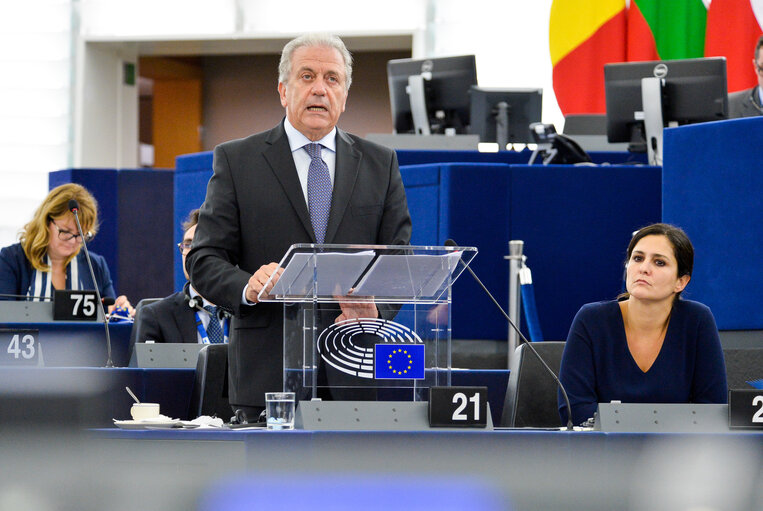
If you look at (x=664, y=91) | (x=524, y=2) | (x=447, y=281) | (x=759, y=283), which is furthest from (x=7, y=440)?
(x=524, y=2)

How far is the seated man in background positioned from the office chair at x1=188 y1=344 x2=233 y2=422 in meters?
0.93

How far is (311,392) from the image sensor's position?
6.61ft

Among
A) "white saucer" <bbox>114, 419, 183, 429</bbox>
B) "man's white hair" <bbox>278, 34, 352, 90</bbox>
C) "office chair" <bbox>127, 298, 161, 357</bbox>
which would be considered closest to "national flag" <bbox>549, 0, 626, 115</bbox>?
"office chair" <bbox>127, 298, 161, 357</bbox>

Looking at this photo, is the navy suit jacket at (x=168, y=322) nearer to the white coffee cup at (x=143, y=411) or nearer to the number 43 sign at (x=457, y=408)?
the white coffee cup at (x=143, y=411)

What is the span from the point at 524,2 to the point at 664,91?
3.30 metres

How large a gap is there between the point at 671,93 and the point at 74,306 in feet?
9.28

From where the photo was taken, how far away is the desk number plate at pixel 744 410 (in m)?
2.03

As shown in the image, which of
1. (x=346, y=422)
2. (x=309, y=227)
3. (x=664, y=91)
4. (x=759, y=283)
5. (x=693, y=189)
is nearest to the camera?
(x=346, y=422)

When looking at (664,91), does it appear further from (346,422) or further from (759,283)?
(346,422)

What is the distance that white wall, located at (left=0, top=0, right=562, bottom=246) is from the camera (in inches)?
351

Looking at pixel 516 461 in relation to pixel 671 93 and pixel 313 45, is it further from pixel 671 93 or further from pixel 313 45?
pixel 671 93

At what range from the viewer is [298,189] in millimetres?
2342

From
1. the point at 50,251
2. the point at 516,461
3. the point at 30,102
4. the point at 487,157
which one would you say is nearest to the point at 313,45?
the point at 516,461

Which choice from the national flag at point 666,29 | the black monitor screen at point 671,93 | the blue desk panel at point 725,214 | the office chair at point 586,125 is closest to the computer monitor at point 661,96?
the black monitor screen at point 671,93
